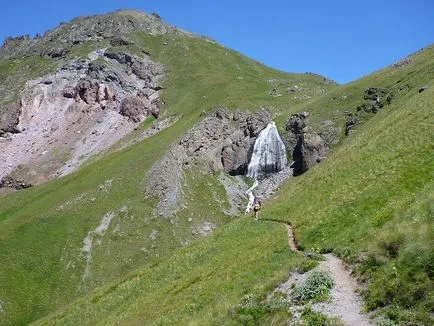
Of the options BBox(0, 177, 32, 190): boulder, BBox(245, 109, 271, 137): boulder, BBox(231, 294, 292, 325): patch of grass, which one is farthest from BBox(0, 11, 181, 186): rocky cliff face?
BBox(231, 294, 292, 325): patch of grass

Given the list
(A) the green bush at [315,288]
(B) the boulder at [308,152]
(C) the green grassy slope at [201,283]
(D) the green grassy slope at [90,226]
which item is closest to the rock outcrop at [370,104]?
(B) the boulder at [308,152]

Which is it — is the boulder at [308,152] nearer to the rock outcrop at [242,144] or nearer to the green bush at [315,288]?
the rock outcrop at [242,144]

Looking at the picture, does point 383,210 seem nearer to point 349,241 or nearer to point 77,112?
point 349,241

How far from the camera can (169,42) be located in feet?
656

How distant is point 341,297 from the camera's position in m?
20.8

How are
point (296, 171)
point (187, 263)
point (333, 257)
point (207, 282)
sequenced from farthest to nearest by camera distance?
1. point (296, 171)
2. point (187, 263)
3. point (207, 282)
4. point (333, 257)

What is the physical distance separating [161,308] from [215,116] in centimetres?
8416

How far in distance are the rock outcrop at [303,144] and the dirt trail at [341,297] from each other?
204 ft

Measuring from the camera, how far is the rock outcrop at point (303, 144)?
3435 inches

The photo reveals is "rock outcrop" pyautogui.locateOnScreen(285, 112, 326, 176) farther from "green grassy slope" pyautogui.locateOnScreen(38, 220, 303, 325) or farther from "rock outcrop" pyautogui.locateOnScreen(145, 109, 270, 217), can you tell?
"green grassy slope" pyautogui.locateOnScreen(38, 220, 303, 325)

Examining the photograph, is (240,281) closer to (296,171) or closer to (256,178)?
(296,171)

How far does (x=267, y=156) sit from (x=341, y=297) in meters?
→ 79.6

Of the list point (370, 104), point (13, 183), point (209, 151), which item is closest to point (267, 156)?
point (209, 151)

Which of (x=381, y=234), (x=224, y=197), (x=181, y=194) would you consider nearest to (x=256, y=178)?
(x=224, y=197)
